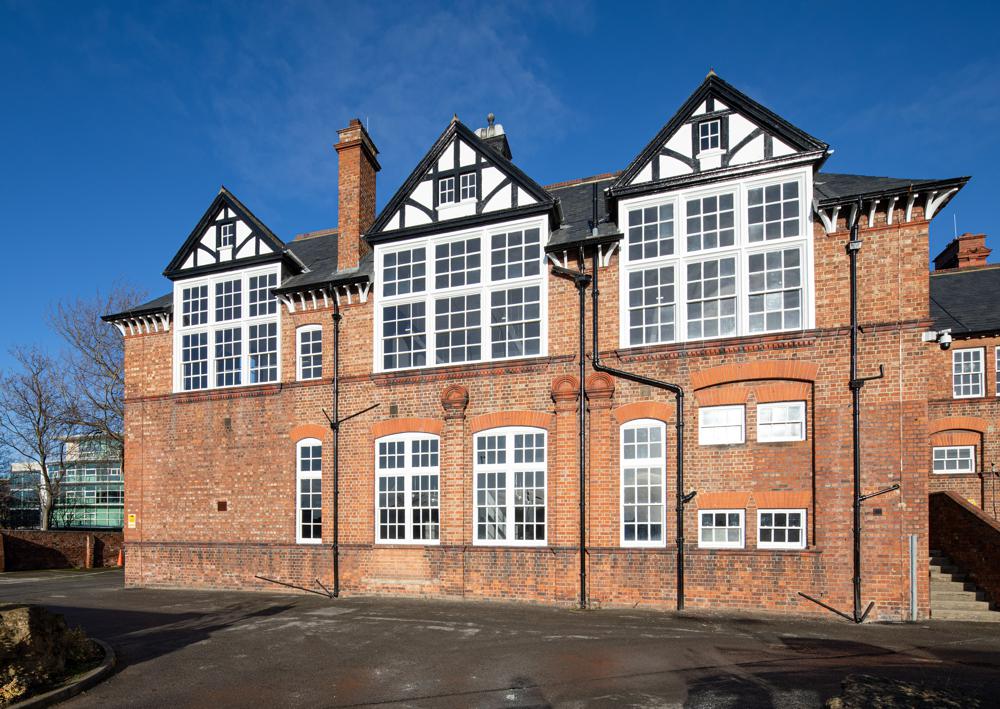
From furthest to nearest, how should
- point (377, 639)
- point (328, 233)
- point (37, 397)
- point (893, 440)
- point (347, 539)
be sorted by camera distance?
point (37, 397), point (328, 233), point (347, 539), point (893, 440), point (377, 639)

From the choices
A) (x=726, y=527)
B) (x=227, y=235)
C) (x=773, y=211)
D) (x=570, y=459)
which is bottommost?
(x=726, y=527)

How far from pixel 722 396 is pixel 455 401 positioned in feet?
20.7

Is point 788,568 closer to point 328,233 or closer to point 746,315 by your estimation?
point 746,315

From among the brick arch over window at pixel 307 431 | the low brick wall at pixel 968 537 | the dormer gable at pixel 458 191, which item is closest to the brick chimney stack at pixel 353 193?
the dormer gable at pixel 458 191

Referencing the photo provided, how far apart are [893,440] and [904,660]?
4671 mm

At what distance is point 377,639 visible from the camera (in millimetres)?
12188

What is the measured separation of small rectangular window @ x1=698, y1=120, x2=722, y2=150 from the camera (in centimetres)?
1513

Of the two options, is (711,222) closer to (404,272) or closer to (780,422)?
(780,422)

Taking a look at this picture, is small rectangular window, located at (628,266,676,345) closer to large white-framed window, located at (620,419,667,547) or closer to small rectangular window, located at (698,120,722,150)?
large white-framed window, located at (620,419,667,547)

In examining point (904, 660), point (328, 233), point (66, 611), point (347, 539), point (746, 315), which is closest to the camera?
point (904, 660)

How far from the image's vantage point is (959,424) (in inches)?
782

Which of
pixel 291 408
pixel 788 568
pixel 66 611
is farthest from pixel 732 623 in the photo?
pixel 66 611

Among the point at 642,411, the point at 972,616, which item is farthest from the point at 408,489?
the point at 972,616

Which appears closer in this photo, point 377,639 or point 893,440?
point 377,639
